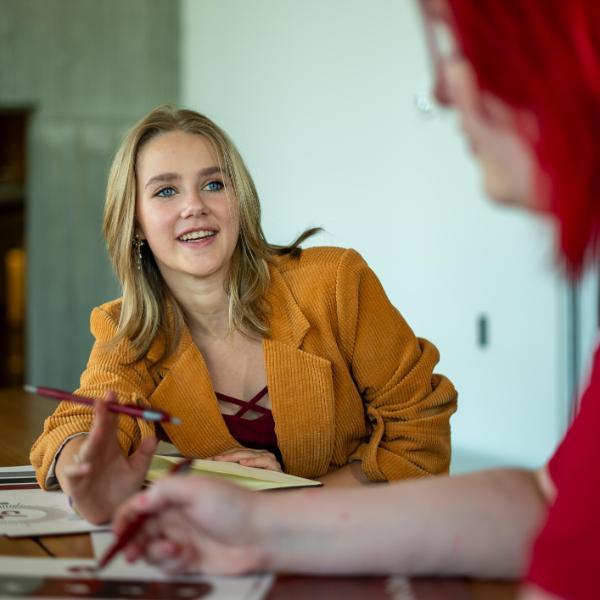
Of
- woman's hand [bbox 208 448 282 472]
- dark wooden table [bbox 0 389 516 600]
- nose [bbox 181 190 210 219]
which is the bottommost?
woman's hand [bbox 208 448 282 472]

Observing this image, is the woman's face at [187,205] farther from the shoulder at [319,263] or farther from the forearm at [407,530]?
the forearm at [407,530]

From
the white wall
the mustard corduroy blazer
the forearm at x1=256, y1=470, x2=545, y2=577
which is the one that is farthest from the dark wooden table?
the white wall

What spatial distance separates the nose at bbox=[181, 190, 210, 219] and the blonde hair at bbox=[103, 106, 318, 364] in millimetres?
90

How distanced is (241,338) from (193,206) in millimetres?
308

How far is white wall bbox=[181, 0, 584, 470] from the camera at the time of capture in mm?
5133

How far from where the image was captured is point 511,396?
5219 millimetres

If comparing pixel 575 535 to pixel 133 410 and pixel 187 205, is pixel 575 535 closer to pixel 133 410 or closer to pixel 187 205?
pixel 133 410

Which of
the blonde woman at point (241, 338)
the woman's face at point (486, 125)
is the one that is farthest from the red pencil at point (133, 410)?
the woman's face at point (486, 125)

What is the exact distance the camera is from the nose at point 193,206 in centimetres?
215

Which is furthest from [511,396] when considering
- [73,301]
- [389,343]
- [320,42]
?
[73,301]

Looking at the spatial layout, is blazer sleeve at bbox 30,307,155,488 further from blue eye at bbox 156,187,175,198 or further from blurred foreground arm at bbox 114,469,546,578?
blurred foreground arm at bbox 114,469,546,578

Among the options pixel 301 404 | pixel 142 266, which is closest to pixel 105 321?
pixel 142 266

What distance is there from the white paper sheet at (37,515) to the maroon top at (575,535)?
27.8 inches

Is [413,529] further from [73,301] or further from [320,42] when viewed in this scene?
[73,301]
